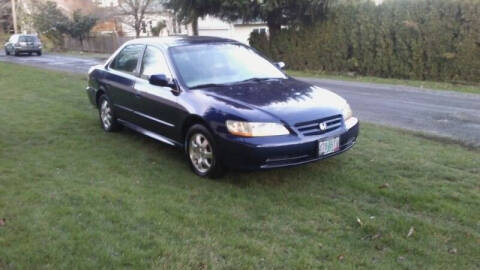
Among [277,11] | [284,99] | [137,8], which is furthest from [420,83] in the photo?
[137,8]

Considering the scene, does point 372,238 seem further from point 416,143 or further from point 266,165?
point 416,143

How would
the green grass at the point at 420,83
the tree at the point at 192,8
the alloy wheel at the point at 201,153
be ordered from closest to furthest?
1. the alloy wheel at the point at 201,153
2. the green grass at the point at 420,83
3. the tree at the point at 192,8

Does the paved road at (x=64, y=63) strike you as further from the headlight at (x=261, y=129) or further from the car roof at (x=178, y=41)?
the headlight at (x=261, y=129)

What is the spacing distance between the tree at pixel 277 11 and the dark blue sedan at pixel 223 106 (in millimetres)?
13289

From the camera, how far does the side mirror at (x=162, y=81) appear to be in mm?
5508

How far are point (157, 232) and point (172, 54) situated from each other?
2749mm

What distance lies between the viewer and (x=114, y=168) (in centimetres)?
553

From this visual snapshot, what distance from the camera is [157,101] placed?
578 cm

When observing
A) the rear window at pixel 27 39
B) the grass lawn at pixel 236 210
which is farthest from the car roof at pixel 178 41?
the rear window at pixel 27 39

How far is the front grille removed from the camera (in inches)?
185

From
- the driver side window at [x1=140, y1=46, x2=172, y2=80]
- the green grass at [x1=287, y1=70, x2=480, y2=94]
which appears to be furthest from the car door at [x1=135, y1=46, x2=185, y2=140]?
the green grass at [x1=287, y1=70, x2=480, y2=94]

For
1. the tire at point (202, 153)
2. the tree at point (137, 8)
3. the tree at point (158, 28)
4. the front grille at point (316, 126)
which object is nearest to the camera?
the front grille at point (316, 126)

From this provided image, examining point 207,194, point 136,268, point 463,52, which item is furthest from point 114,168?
point 463,52

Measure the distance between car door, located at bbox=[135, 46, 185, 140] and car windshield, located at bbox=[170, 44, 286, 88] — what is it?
0.75ft
